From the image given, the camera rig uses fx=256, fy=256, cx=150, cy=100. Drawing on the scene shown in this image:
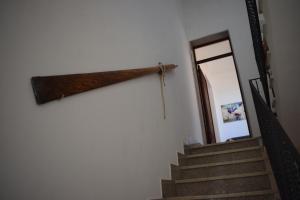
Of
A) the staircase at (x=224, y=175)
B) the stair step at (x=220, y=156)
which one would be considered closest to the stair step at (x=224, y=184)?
the staircase at (x=224, y=175)

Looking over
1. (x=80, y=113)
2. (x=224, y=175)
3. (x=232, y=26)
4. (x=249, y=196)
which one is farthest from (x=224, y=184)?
(x=232, y=26)

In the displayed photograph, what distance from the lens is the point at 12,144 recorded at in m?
1.22

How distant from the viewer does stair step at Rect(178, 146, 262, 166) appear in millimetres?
3125

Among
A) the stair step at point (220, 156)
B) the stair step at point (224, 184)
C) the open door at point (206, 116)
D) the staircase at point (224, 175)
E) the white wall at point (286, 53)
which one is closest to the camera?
the white wall at point (286, 53)

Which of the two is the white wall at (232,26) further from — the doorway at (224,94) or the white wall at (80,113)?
the white wall at (80,113)

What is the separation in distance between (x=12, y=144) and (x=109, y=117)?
0.93 meters

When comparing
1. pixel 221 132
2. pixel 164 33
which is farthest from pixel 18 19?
pixel 221 132

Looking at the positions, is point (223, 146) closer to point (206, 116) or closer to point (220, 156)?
point (220, 156)

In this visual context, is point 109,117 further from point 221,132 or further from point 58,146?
point 221,132

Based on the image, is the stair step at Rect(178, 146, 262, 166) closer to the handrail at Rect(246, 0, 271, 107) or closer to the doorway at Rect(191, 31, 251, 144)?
the handrail at Rect(246, 0, 271, 107)

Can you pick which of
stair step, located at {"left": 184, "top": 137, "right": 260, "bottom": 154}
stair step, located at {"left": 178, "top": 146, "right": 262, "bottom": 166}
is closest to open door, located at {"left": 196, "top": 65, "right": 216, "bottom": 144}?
stair step, located at {"left": 184, "top": 137, "right": 260, "bottom": 154}

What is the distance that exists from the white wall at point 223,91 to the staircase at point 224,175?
434 centimetres

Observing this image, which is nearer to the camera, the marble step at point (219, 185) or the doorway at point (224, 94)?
the marble step at point (219, 185)

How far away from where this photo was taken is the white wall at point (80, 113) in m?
1.29
